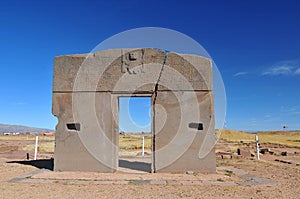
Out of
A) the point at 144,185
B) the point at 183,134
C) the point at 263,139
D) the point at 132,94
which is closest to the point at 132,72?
the point at 132,94

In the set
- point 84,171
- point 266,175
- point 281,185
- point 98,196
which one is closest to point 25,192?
point 98,196

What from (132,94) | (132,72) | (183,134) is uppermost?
(132,72)

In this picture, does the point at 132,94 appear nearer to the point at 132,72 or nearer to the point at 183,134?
the point at 132,72

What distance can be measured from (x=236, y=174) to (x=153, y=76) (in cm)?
422

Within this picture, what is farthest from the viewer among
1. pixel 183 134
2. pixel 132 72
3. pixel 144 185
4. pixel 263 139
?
pixel 263 139

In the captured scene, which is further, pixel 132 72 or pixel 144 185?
pixel 132 72

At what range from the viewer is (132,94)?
914 centimetres

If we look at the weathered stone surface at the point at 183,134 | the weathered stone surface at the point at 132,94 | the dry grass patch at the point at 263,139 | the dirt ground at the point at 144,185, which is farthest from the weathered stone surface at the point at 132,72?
the dry grass patch at the point at 263,139

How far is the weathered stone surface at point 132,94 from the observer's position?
8711mm

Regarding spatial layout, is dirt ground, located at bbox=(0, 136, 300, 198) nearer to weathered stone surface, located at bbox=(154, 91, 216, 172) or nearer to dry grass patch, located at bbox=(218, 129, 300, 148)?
weathered stone surface, located at bbox=(154, 91, 216, 172)

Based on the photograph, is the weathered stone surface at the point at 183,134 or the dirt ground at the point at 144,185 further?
the weathered stone surface at the point at 183,134

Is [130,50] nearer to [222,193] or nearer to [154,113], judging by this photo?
[154,113]

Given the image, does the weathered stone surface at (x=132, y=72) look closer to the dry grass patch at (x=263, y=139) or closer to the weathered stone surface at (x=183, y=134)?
the weathered stone surface at (x=183, y=134)

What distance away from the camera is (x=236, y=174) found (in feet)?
28.4
